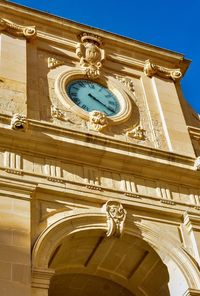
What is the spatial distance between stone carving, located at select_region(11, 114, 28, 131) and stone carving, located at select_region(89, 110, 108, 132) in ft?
7.22

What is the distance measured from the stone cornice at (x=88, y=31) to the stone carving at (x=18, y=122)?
4492mm

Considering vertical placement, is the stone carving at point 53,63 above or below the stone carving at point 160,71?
below

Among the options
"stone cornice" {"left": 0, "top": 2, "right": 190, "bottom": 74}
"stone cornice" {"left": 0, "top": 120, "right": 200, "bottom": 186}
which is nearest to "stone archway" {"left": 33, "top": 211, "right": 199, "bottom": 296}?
"stone cornice" {"left": 0, "top": 120, "right": 200, "bottom": 186}

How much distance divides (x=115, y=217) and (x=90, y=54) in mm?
5979

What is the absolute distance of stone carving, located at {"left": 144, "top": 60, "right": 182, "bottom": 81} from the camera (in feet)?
62.0

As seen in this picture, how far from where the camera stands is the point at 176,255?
1409 centimetres

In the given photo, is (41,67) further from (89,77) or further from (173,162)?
(173,162)

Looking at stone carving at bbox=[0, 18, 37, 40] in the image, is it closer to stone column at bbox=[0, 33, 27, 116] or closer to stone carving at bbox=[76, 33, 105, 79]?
stone column at bbox=[0, 33, 27, 116]

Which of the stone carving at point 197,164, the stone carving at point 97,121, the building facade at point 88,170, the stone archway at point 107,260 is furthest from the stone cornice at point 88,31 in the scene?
the stone archway at point 107,260

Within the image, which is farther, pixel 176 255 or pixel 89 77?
pixel 89 77

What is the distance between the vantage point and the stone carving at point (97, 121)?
1622 centimetres

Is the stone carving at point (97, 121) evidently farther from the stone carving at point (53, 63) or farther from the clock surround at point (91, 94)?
the stone carving at point (53, 63)

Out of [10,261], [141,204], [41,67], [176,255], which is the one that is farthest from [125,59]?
[10,261]

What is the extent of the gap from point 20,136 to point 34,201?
1664 millimetres
